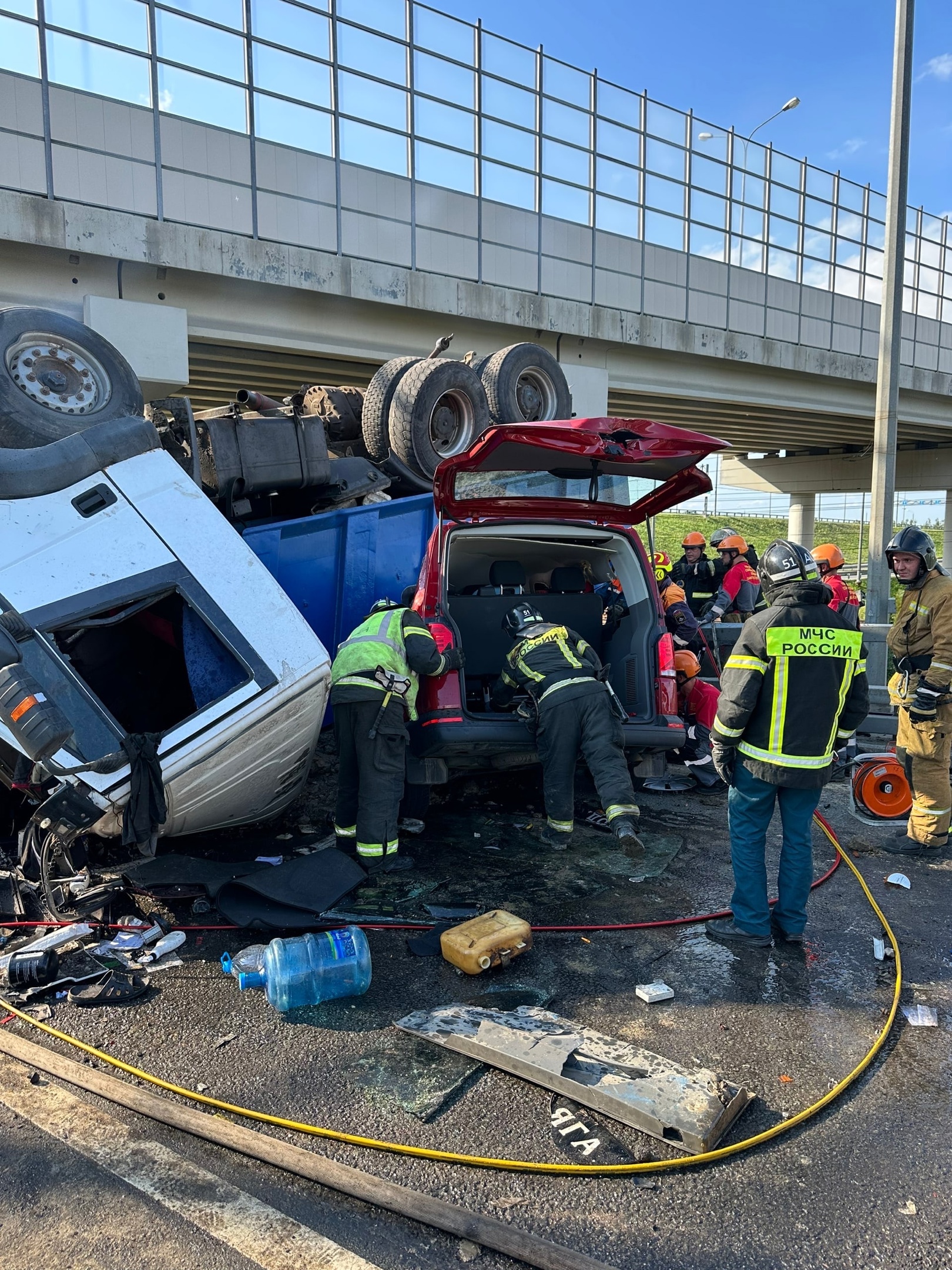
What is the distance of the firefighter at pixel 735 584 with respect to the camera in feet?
30.5

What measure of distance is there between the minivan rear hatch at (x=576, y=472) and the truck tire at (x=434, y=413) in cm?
133

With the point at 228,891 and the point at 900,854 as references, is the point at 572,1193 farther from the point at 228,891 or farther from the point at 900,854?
the point at 900,854

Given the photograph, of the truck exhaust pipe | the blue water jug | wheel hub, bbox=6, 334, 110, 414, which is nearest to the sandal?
the blue water jug

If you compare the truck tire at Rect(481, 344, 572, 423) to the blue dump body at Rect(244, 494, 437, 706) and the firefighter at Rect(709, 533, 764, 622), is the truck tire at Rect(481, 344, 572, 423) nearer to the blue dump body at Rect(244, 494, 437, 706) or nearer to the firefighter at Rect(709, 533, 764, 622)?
the blue dump body at Rect(244, 494, 437, 706)

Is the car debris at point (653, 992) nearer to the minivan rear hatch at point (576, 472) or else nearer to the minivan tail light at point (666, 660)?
the minivan tail light at point (666, 660)

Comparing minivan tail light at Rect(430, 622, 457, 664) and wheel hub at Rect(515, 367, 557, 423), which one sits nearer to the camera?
minivan tail light at Rect(430, 622, 457, 664)

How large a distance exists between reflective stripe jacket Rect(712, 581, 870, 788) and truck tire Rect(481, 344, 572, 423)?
4457mm

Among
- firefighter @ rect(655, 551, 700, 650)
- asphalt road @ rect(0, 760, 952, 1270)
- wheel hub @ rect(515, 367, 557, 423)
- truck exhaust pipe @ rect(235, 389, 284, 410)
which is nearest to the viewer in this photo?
asphalt road @ rect(0, 760, 952, 1270)

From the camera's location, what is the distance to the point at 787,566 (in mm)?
3789

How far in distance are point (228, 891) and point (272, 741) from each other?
671mm

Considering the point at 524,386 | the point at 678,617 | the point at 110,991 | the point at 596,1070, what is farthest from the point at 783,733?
the point at 524,386

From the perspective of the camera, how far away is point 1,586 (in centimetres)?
362

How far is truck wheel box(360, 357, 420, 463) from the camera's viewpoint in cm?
705

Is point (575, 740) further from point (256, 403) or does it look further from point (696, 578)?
point (696, 578)
